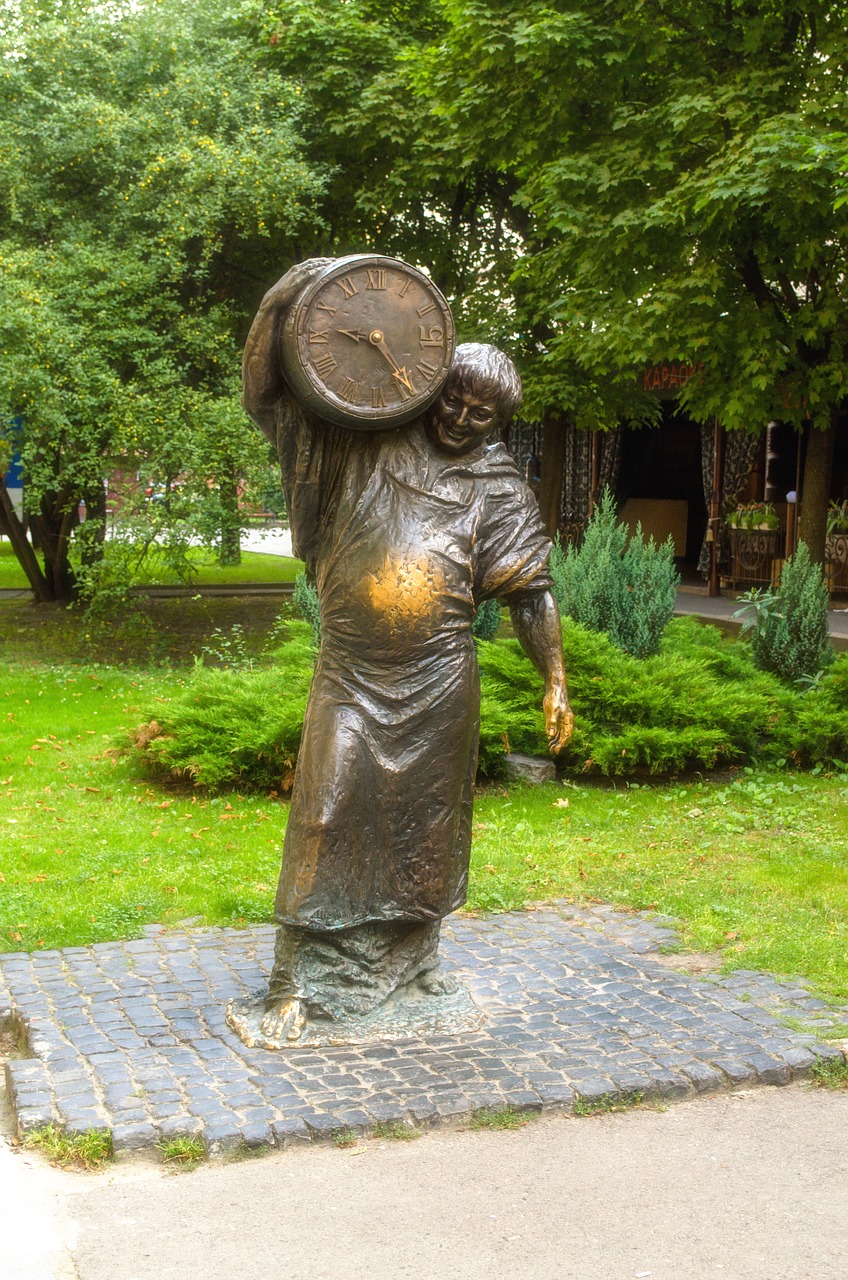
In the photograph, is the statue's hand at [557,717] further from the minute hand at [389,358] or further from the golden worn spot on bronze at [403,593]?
the minute hand at [389,358]

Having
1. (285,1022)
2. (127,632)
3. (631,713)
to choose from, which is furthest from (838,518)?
(285,1022)

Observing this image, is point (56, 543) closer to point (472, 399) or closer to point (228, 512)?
point (228, 512)

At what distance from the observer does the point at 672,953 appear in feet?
19.5

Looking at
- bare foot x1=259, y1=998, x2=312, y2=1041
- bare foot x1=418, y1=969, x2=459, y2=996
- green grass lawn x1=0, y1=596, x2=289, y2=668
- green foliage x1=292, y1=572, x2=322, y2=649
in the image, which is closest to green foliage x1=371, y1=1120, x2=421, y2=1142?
bare foot x1=259, y1=998, x2=312, y2=1041

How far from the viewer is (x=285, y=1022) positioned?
15.8 feet

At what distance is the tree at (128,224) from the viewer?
13.9m

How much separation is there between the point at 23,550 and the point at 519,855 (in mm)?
12327

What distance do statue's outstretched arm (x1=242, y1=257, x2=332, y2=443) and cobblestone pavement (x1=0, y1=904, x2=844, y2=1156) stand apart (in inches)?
81.9

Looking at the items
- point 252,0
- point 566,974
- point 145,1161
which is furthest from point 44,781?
point 252,0

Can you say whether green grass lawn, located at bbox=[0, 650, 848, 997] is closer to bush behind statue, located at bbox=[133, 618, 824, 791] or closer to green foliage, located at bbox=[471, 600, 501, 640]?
bush behind statue, located at bbox=[133, 618, 824, 791]

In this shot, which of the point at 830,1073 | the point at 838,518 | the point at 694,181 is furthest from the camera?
the point at 838,518

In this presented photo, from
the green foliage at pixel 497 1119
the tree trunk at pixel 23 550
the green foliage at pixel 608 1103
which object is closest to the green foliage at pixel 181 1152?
the green foliage at pixel 497 1119

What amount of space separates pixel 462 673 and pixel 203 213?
11034mm

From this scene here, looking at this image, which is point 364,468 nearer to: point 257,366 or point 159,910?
point 257,366
